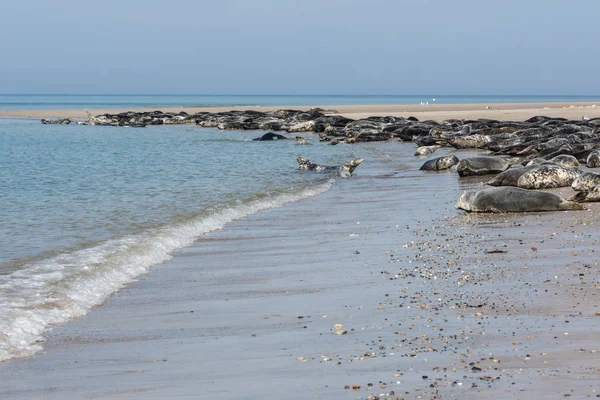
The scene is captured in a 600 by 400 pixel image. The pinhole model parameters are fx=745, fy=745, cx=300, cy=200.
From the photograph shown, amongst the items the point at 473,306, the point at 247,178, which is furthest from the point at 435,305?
the point at 247,178

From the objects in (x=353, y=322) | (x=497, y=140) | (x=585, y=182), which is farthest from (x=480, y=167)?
(x=353, y=322)

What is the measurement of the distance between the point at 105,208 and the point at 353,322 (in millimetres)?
7402

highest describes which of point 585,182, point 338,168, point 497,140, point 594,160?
point 497,140

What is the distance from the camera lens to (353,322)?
503cm

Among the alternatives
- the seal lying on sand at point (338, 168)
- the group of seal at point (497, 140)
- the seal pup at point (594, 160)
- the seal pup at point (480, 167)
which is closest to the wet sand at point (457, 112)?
the group of seal at point (497, 140)

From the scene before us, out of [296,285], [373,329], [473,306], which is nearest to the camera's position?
[373,329]

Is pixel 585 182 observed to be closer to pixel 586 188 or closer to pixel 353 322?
pixel 586 188

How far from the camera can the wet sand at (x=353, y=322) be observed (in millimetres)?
3811

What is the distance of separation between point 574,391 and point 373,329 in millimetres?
1593

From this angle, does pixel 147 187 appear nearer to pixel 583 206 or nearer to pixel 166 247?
pixel 166 247

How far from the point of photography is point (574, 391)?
11.3ft

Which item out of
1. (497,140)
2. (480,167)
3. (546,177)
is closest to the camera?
(546,177)

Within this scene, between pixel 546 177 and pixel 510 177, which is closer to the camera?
pixel 546 177

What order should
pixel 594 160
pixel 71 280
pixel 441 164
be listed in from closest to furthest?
pixel 71 280
pixel 594 160
pixel 441 164
